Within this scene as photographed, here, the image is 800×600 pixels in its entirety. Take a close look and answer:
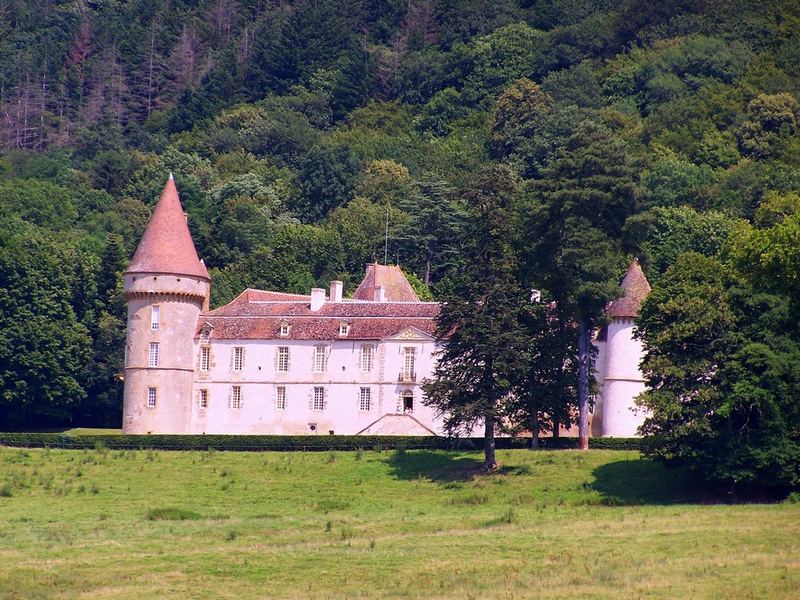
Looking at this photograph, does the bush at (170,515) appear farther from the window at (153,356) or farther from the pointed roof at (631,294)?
the pointed roof at (631,294)

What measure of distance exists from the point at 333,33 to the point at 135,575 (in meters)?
140

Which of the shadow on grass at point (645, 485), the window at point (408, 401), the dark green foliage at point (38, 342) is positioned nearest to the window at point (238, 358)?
the window at point (408, 401)

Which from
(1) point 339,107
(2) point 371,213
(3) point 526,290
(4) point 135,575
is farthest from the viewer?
(1) point 339,107

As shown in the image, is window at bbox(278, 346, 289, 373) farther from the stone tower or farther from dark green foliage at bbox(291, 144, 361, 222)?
dark green foliage at bbox(291, 144, 361, 222)

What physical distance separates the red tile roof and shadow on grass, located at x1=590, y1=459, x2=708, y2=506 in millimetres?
16577

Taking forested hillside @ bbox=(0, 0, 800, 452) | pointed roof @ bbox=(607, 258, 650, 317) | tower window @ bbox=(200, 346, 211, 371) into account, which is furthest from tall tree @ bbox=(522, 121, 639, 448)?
tower window @ bbox=(200, 346, 211, 371)

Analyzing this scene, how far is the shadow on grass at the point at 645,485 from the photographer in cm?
6147

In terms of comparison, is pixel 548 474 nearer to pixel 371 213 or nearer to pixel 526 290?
pixel 526 290

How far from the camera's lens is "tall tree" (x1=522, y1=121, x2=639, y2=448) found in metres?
71.6

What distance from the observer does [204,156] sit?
514ft

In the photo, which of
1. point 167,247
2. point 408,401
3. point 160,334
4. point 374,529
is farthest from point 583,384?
point 167,247

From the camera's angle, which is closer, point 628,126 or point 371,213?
point 371,213

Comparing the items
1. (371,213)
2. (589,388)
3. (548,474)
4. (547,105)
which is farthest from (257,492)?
(547,105)

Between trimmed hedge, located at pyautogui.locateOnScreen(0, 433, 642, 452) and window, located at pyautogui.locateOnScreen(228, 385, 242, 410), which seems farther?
window, located at pyautogui.locateOnScreen(228, 385, 242, 410)
